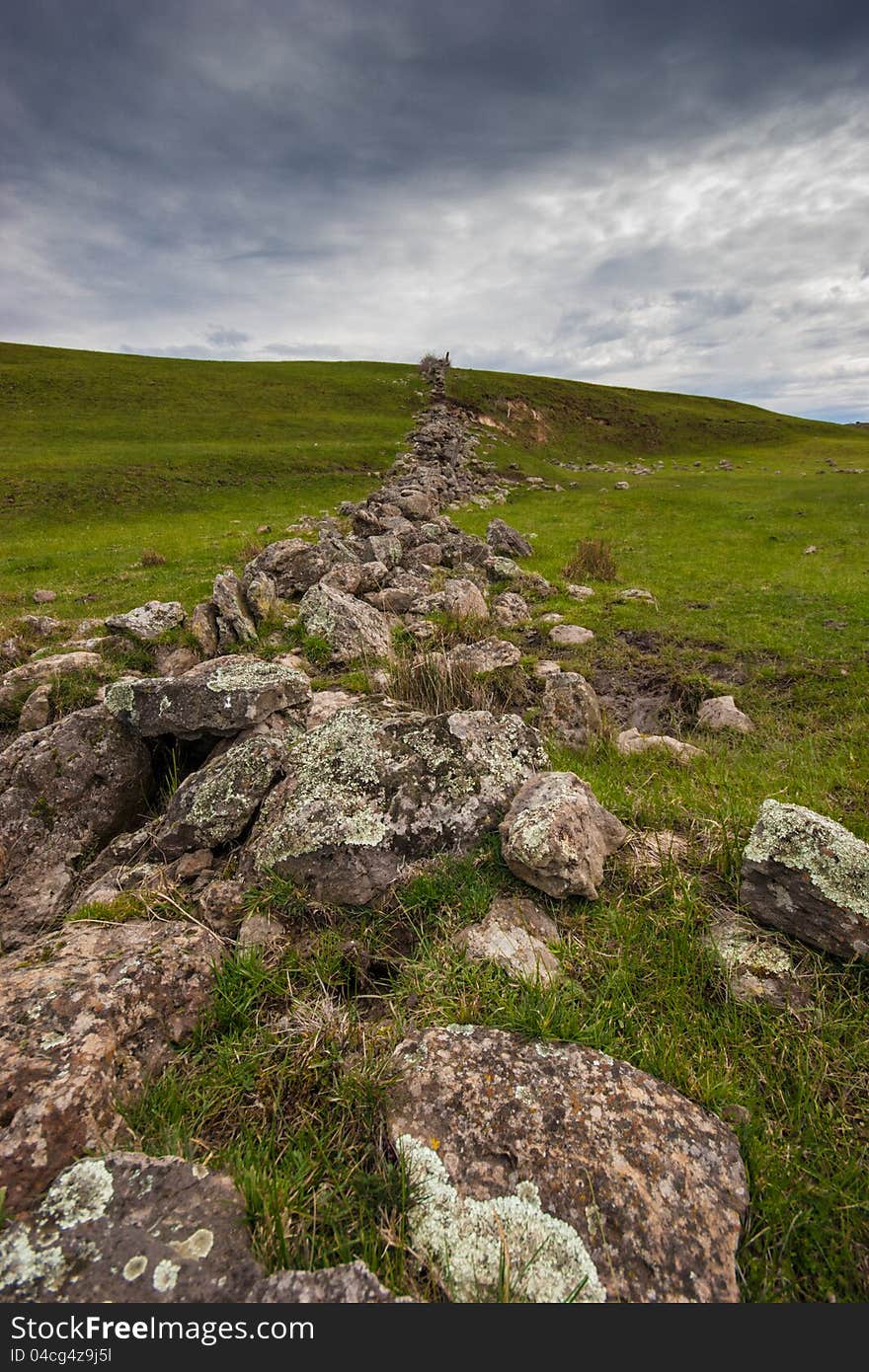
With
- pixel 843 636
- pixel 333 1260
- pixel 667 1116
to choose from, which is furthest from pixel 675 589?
pixel 333 1260

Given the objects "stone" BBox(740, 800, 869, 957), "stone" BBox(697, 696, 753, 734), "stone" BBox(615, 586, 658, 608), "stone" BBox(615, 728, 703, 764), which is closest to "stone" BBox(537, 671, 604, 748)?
"stone" BBox(615, 728, 703, 764)

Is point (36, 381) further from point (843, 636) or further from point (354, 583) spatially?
point (843, 636)

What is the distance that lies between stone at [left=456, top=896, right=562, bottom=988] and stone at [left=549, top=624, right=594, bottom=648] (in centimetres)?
894

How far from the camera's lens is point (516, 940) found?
3551 millimetres

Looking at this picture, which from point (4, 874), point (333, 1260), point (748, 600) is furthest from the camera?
point (748, 600)

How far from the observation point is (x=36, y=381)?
51188mm

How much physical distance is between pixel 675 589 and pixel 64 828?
15.9 metres

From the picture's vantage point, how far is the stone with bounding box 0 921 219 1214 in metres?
2.36

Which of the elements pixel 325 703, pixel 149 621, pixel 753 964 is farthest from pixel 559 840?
pixel 149 621

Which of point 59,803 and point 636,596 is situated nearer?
point 59,803

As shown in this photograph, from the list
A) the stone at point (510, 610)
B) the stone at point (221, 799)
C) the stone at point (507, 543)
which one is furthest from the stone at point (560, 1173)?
the stone at point (507, 543)

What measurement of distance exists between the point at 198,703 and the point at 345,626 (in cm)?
492

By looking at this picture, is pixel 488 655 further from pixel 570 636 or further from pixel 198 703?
pixel 198 703

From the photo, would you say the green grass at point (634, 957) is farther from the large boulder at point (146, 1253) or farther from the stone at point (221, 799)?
the stone at point (221, 799)
